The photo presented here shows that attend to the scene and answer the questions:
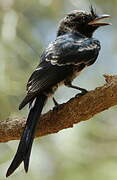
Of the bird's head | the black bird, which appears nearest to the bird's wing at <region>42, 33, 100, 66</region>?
the black bird

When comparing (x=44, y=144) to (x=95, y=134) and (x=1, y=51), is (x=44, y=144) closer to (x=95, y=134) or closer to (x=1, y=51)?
(x=95, y=134)

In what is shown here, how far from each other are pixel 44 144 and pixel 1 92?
709 millimetres

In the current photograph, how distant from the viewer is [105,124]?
571 cm

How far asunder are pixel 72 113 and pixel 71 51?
19.5 inches

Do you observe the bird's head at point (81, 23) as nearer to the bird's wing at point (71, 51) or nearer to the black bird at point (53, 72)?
the black bird at point (53, 72)

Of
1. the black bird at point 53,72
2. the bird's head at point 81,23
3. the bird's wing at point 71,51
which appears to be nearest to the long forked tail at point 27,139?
the black bird at point 53,72

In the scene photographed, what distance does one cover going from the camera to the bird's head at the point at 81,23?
4746 millimetres

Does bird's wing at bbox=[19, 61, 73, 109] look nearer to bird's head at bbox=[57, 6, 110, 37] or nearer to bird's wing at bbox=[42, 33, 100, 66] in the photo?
bird's wing at bbox=[42, 33, 100, 66]

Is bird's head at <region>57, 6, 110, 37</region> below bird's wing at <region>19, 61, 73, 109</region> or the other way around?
below

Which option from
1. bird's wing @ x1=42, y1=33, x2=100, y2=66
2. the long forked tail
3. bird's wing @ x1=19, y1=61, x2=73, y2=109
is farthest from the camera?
bird's wing @ x1=42, y1=33, x2=100, y2=66

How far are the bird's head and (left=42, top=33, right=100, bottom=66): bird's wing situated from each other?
0.62 ft

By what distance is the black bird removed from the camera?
12.8 ft

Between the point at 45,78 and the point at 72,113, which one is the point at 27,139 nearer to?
the point at 72,113

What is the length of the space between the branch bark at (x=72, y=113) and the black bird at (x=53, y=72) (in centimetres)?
9
